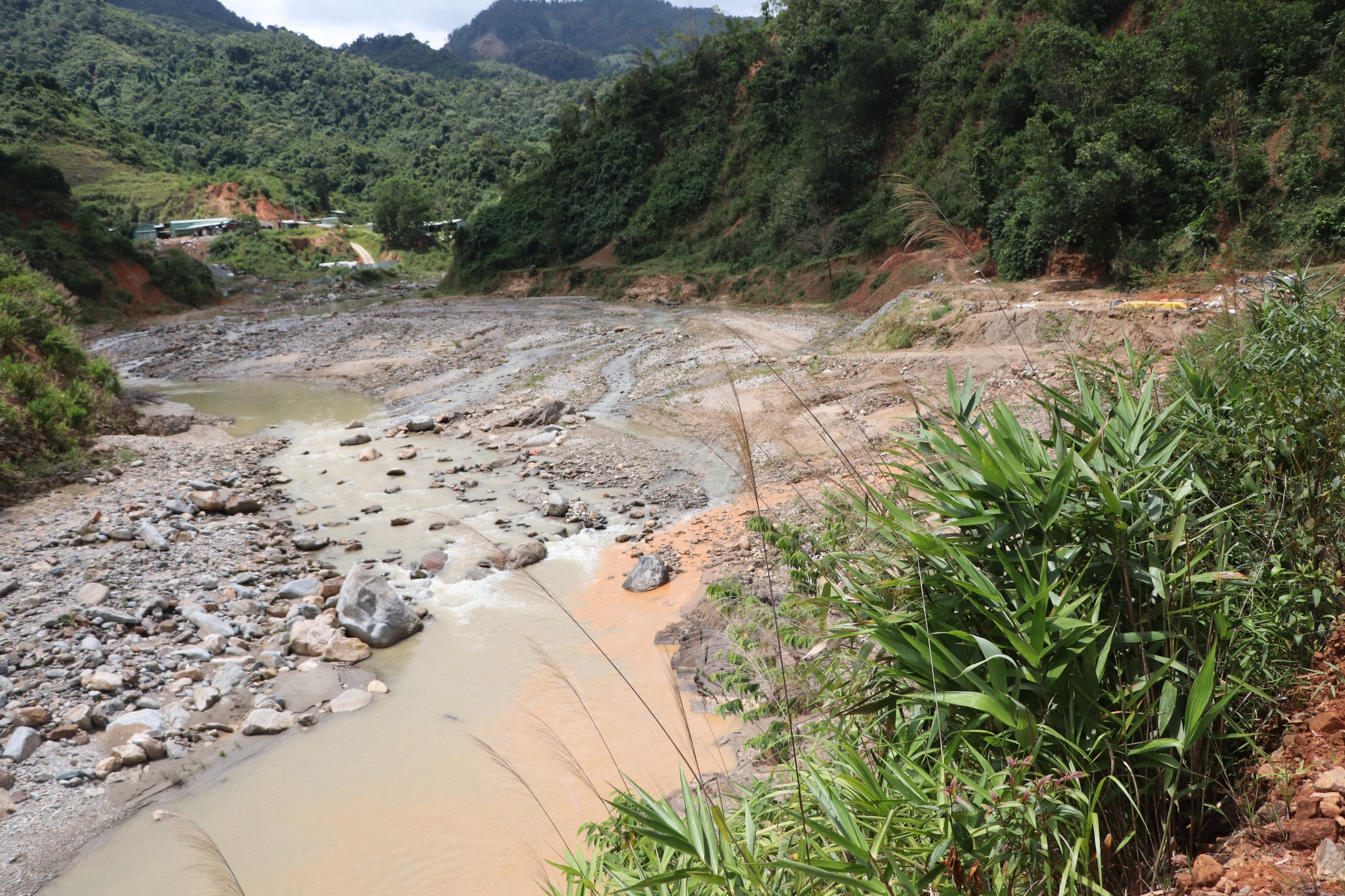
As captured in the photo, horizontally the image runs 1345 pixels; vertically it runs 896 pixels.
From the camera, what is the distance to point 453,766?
554 cm

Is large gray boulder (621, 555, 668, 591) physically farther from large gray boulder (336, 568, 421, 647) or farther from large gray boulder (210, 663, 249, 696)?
large gray boulder (210, 663, 249, 696)

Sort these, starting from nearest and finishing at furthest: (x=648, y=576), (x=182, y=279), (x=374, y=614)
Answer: (x=374, y=614) < (x=648, y=576) < (x=182, y=279)

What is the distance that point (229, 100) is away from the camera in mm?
99250

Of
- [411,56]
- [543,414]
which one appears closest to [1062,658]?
[543,414]

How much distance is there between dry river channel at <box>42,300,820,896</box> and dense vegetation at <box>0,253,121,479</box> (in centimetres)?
346

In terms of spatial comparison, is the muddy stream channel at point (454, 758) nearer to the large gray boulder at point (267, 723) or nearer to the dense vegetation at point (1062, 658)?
the large gray boulder at point (267, 723)

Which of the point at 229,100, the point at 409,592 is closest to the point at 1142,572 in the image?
the point at 409,592

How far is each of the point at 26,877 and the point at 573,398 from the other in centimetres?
1349

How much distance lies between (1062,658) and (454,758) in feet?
15.9

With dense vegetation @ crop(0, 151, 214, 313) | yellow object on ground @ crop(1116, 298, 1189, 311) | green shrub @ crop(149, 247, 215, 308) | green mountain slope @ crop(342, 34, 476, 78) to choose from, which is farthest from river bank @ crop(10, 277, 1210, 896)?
green mountain slope @ crop(342, 34, 476, 78)

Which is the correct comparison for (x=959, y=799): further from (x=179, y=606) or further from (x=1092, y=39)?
(x=1092, y=39)

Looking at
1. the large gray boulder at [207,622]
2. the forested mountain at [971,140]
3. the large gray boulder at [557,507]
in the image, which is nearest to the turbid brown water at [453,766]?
the large gray boulder at [207,622]

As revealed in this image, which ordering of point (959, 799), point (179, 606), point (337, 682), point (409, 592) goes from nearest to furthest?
point (959, 799) → point (337, 682) → point (179, 606) → point (409, 592)

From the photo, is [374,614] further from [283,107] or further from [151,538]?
[283,107]
